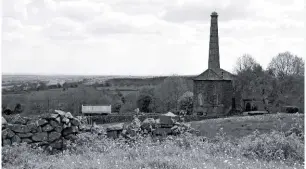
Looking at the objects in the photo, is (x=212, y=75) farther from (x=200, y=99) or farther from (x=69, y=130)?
(x=69, y=130)

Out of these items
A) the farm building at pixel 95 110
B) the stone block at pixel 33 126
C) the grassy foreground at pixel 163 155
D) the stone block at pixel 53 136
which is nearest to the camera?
the grassy foreground at pixel 163 155

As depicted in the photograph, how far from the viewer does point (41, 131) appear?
9.40 metres

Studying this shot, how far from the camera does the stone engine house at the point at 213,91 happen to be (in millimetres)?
44219

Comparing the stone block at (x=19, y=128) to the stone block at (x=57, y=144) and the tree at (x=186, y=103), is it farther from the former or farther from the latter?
the tree at (x=186, y=103)

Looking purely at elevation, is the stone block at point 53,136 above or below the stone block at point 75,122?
below

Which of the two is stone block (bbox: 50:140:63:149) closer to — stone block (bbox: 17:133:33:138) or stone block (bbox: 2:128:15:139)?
stone block (bbox: 17:133:33:138)

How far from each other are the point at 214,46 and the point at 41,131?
38357mm

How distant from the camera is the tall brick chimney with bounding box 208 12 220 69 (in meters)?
45.8

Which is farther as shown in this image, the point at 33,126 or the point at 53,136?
the point at 53,136

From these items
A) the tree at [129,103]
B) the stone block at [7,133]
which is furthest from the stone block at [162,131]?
the tree at [129,103]

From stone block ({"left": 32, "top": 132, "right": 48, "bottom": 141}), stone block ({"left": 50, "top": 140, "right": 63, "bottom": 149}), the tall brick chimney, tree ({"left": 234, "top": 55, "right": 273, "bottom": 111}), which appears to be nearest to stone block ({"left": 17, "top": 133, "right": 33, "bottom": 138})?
stone block ({"left": 32, "top": 132, "right": 48, "bottom": 141})

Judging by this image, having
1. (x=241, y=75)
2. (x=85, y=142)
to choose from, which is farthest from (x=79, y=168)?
(x=241, y=75)

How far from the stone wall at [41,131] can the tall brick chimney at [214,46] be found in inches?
1470

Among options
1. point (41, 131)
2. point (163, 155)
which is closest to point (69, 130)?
point (41, 131)
